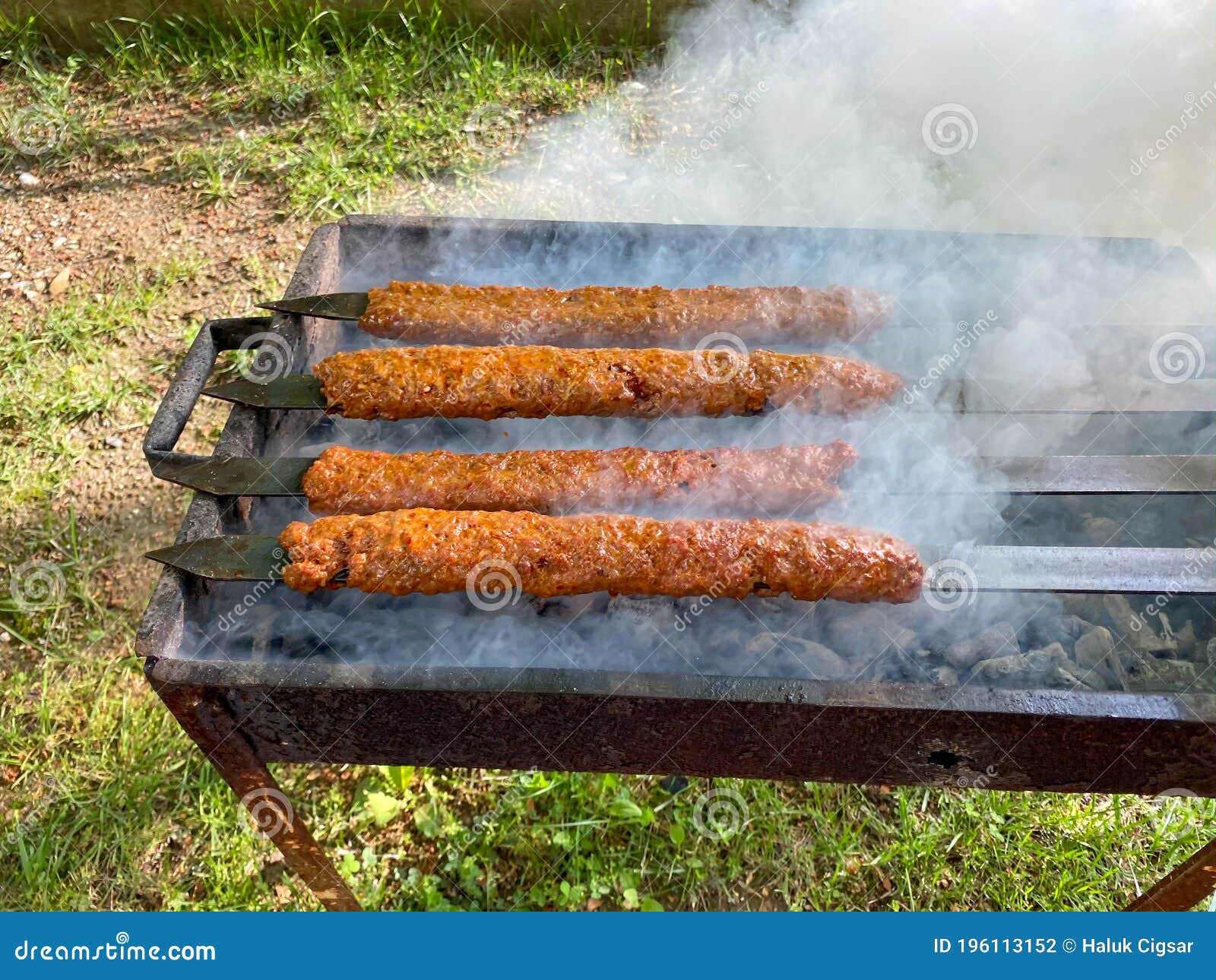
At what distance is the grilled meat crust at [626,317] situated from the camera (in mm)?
3162

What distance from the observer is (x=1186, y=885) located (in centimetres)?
284

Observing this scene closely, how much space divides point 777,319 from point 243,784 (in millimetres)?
2377

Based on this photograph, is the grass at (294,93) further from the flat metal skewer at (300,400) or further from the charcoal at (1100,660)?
the charcoal at (1100,660)

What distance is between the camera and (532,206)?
6062 millimetres

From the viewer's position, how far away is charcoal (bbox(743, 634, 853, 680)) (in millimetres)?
2584

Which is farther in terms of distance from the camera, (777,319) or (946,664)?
(777,319)

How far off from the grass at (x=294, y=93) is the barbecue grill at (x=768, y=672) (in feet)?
10.5

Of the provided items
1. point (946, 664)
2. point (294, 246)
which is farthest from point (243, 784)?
point (294, 246)

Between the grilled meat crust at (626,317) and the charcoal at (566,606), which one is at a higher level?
the grilled meat crust at (626,317)

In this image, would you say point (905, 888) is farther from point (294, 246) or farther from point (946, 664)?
point (294, 246)

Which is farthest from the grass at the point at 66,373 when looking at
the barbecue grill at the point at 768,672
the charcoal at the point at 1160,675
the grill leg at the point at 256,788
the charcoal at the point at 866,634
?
the charcoal at the point at 1160,675

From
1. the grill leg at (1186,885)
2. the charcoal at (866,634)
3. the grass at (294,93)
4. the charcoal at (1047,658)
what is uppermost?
the grass at (294,93)

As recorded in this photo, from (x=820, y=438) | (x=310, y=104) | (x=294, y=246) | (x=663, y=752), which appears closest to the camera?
(x=663, y=752)

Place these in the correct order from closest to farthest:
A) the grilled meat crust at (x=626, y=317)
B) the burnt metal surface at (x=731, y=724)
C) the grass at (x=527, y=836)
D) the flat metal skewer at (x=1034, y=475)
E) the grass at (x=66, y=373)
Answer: the burnt metal surface at (x=731, y=724) → the flat metal skewer at (x=1034, y=475) → the grilled meat crust at (x=626, y=317) → the grass at (x=527, y=836) → the grass at (x=66, y=373)
